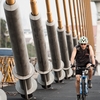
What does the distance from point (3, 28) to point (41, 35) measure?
51819mm

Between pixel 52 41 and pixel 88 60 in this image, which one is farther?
pixel 52 41

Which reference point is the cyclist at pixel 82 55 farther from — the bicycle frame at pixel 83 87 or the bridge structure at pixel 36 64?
the bridge structure at pixel 36 64

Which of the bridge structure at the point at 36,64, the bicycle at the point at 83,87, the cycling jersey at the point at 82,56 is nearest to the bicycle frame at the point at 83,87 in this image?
the bicycle at the point at 83,87

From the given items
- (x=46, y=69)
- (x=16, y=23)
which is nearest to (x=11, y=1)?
(x=16, y=23)

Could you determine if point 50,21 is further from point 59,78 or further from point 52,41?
point 59,78

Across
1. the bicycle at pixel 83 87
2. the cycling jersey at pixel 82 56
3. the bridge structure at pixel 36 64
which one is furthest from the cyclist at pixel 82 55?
the bridge structure at pixel 36 64

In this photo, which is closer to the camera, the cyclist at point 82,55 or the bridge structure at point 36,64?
the bridge structure at point 36,64

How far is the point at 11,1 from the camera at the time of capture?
7.98 meters

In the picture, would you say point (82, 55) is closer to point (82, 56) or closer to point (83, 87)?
point (82, 56)

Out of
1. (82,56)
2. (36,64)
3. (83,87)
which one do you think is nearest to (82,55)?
(82,56)

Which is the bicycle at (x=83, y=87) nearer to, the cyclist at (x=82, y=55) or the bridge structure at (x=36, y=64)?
the cyclist at (x=82, y=55)

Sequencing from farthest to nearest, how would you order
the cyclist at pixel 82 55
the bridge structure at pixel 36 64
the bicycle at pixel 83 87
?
1. the cyclist at pixel 82 55
2. the bicycle at pixel 83 87
3. the bridge structure at pixel 36 64

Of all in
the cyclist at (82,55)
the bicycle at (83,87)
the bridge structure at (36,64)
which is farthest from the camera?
the cyclist at (82,55)

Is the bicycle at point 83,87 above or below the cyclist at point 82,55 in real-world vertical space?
below
